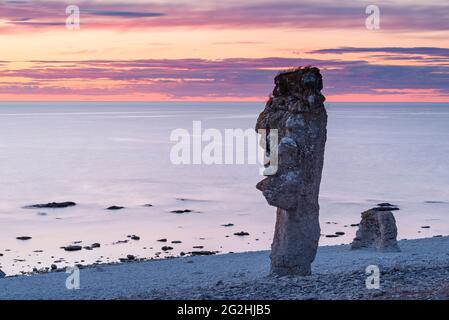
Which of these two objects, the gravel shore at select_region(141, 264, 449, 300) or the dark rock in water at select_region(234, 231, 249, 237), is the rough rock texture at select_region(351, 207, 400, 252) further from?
the dark rock in water at select_region(234, 231, 249, 237)

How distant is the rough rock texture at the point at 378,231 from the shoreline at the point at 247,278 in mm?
538

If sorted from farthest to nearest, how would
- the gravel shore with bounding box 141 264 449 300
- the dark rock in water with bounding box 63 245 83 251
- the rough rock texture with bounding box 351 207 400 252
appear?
the dark rock in water with bounding box 63 245 83 251 → the rough rock texture with bounding box 351 207 400 252 → the gravel shore with bounding box 141 264 449 300

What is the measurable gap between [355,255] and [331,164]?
7260 cm

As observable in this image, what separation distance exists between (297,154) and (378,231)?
1318cm

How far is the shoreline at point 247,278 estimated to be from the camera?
62.5 ft

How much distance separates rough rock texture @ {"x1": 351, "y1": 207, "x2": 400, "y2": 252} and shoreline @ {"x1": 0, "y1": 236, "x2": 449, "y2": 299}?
0.54 metres

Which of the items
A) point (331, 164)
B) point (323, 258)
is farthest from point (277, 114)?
point (331, 164)

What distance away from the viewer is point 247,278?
26828mm

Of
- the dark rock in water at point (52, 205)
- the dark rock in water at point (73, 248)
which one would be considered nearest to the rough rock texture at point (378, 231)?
the dark rock in water at point (73, 248)

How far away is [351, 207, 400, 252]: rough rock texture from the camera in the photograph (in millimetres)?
33938

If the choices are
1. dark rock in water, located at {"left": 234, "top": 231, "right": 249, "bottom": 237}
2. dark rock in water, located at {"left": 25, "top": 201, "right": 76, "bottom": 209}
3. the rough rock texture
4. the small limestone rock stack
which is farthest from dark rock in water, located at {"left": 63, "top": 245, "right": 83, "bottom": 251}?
the small limestone rock stack

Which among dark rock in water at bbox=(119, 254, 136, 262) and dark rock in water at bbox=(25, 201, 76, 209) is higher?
dark rock in water at bbox=(25, 201, 76, 209)

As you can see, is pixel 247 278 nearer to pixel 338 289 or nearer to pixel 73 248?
pixel 338 289
